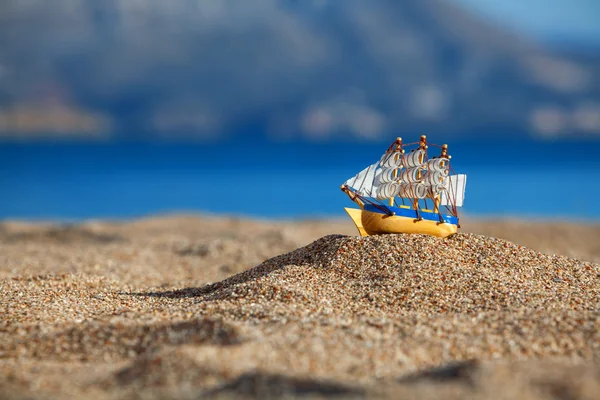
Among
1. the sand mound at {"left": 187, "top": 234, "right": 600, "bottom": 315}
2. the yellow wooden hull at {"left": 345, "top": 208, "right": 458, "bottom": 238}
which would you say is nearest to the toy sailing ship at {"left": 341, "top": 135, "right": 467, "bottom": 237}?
the yellow wooden hull at {"left": 345, "top": 208, "right": 458, "bottom": 238}

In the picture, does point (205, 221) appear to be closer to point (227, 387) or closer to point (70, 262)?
point (70, 262)

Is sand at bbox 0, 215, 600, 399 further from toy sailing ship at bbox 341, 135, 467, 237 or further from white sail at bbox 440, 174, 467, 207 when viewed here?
white sail at bbox 440, 174, 467, 207

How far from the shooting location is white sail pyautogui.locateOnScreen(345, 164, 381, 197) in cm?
754

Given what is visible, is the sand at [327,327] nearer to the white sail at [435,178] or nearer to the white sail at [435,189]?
the white sail at [435,189]

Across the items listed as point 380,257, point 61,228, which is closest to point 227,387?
point 380,257

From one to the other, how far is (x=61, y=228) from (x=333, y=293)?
33.7ft

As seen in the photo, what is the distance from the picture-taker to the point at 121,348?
16.3 feet

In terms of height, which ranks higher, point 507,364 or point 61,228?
point 61,228

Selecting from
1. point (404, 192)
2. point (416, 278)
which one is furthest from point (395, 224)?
point (416, 278)

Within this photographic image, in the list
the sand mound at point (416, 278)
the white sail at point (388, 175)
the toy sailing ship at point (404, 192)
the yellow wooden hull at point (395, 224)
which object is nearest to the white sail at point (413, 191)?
the toy sailing ship at point (404, 192)

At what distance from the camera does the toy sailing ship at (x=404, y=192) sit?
7316mm

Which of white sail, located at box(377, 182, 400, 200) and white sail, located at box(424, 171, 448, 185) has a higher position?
white sail, located at box(424, 171, 448, 185)

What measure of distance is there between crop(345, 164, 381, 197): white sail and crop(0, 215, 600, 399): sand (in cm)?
63

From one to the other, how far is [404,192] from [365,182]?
0.47 m
